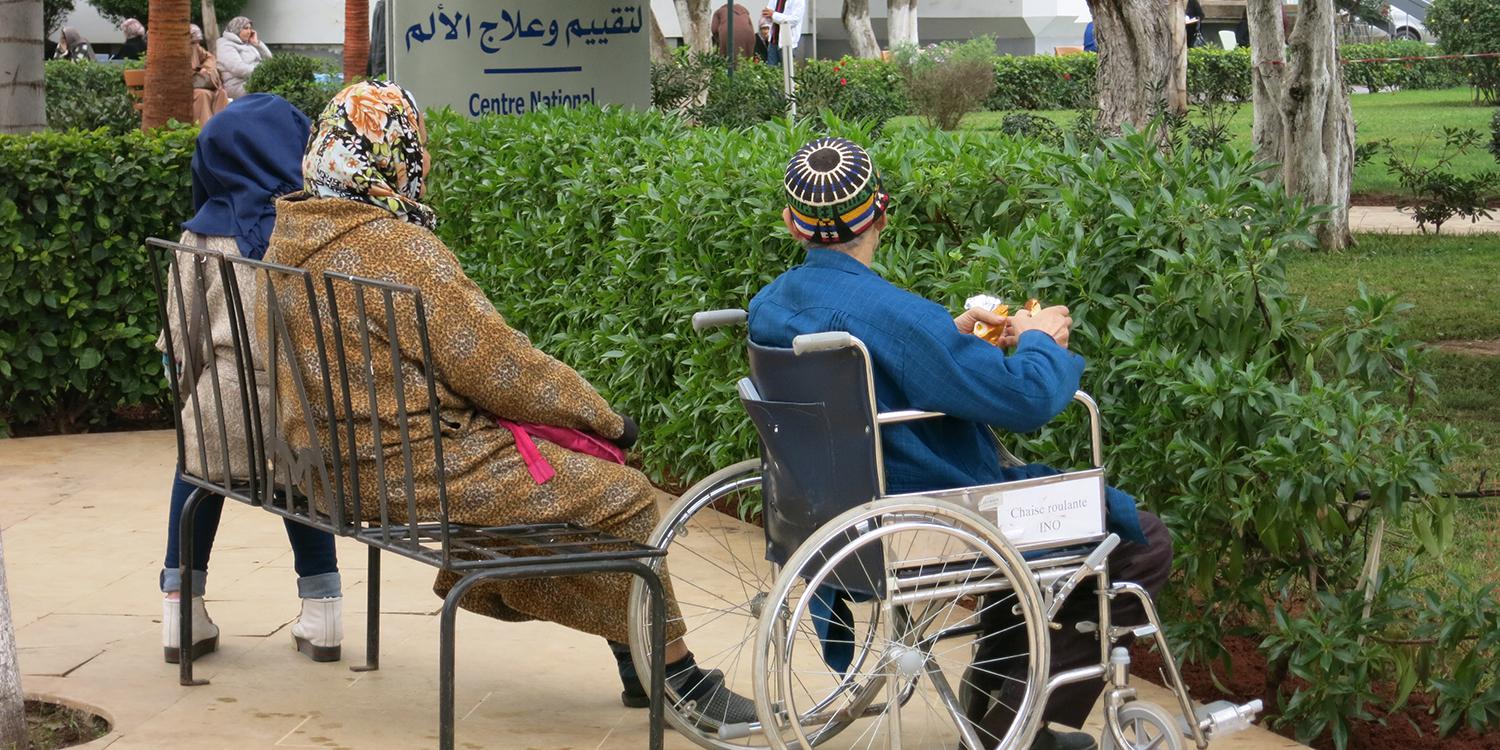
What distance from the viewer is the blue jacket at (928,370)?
331 cm

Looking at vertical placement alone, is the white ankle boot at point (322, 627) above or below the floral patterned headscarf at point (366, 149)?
below

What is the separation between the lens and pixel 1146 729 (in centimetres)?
347

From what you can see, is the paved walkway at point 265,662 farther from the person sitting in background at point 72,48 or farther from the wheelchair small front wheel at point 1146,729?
the person sitting in background at point 72,48

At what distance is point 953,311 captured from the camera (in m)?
4.68

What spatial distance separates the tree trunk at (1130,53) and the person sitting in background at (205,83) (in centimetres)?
971

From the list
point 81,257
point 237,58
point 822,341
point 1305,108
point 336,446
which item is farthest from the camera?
point 237,58

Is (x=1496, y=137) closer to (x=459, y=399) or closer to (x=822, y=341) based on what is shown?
(x=459, y=399)

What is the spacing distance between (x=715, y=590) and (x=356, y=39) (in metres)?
18.2

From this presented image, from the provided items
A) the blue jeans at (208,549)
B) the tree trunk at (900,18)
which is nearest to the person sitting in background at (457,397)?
the blue jeans at (208,549)

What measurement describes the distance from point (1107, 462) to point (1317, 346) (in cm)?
58

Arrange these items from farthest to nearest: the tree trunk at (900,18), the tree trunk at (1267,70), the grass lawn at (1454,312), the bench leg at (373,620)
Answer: the tree trunk at (900,18) → the tree trunk at (1267,70) → the grass lawn at (1454,312) → the bench leg at (373,620)

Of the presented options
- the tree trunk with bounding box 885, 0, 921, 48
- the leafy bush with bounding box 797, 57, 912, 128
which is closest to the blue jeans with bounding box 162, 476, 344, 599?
the leafy bush with bounding box 797, 57, 912, 128

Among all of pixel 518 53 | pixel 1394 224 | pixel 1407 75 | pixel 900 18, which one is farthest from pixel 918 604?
pixel 900 18

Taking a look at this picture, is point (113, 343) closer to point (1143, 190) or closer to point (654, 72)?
point (1143, 190)
